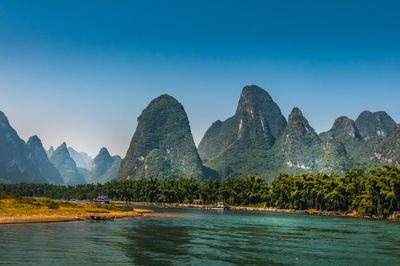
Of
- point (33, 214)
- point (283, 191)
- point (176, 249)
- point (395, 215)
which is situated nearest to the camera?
point (176, 249)

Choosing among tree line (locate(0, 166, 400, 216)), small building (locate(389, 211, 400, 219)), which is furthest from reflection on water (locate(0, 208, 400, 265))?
tree line (locate(0, 166, 400, 216))

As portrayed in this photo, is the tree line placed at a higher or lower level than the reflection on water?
higher

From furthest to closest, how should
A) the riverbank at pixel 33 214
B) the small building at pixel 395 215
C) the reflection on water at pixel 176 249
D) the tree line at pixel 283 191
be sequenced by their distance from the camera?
1. the tree line at pixel 283 191
2. the small building at pixel 395 215
3. the riverbank at pixel 33 214
4. the reflection on water at pixel 176 249

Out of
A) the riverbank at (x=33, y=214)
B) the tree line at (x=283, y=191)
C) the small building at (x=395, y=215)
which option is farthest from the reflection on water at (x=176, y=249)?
the tree line at (x=283, y=191)

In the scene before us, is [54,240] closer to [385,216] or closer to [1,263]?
[1,263]

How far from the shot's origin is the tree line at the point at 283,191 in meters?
81.3

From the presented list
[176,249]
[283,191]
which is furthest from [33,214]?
[283,191]

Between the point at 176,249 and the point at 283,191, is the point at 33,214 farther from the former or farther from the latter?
the point at 283,191

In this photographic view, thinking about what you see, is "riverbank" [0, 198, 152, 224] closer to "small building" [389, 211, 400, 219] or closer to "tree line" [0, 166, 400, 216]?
"tree line" [0, 166, 400, 216]

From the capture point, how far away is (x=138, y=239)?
3347 centimetres

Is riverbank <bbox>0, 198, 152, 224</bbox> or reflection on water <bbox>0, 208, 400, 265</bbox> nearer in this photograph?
reflection on water <bbox>0, 208, 400, 265</bbox>

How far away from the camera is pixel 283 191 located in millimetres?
118562

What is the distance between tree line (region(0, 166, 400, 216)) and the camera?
81.3 m

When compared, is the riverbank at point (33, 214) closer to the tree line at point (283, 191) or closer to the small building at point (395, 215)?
the tree line at point (283, 191)
